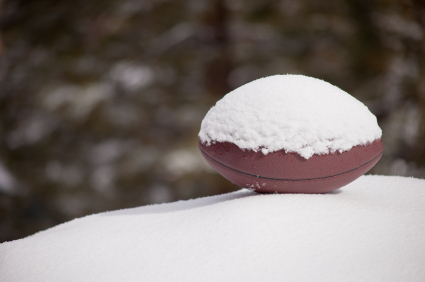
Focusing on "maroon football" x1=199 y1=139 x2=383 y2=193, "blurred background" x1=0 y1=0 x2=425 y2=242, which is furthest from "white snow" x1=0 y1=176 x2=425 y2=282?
"blurred background" x1=0 y1=0 x2=425 y2=242

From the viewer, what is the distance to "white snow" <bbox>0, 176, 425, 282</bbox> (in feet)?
3.65

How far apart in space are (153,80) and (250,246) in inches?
170

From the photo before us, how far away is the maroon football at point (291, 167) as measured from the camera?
5.22 ft

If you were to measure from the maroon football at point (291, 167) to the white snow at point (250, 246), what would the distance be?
0.06m

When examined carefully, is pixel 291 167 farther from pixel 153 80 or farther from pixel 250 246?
pixel 153 80

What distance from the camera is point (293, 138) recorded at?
1.57 metres

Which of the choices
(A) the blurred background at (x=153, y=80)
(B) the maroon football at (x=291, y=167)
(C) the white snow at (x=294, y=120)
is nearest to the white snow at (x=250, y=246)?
(B) the maroon football at (x=291, y=167)

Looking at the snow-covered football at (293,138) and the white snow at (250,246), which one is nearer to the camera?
the white snow at (250,246)

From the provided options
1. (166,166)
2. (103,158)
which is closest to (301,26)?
(166,166)

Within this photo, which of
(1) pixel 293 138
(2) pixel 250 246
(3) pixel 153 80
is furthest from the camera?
(3) pixel 153 80

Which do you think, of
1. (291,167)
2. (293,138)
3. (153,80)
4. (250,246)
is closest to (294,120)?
(293,138)

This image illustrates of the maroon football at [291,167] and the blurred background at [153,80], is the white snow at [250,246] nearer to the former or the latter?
the maroon football at [291,167]

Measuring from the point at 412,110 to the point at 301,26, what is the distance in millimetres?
1972

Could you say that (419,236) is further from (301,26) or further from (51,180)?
(51,180)
